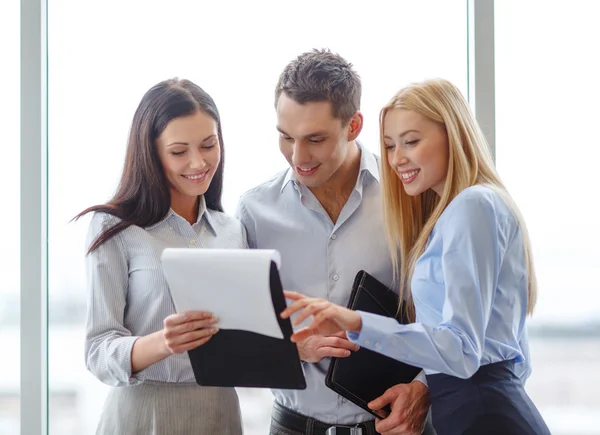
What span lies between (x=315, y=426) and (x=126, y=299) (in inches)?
24.5

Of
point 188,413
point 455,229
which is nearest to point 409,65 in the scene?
point 455,229

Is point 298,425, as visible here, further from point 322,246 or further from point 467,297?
point 467,297

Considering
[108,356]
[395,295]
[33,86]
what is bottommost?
[108,356]

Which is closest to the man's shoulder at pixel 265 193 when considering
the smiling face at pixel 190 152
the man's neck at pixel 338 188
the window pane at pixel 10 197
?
the man's neck at pixel 338 188

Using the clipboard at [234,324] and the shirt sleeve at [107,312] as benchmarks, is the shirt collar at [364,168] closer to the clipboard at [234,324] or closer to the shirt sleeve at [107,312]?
the shirt sleeve at [107,312]

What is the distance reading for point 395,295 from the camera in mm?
1821

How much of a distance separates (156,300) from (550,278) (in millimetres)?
1399

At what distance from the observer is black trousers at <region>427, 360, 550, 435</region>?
1.41m

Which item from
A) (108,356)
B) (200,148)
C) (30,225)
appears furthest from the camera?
(30,225)

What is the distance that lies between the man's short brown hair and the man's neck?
15cm

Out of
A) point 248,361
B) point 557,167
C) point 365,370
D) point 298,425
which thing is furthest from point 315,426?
point 557,167

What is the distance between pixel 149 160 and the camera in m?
1.73

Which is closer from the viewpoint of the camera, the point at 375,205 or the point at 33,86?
the point at 375,205

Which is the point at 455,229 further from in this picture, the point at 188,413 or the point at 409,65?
the point at 409,65
